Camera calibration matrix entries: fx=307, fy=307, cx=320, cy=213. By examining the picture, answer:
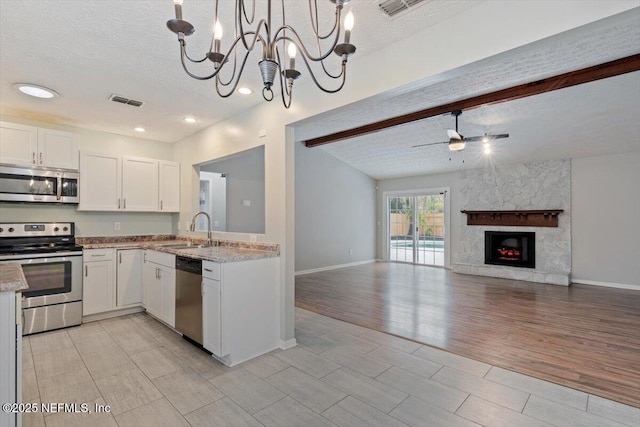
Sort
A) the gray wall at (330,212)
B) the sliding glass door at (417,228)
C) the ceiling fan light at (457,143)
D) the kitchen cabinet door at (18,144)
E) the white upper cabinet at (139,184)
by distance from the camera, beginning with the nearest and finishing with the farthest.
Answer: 1. the kitchen cabinet door at (18,144)
2. the white upper cabinet at (139,184)
3. the ceiling fan light at (457,143)
4. the gray wall at (330,212)
5. the sliding glass door at (417,228)

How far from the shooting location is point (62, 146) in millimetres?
3859

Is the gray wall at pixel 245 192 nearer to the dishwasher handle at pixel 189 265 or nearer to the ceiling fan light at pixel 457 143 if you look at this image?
the dishwasher handle at pixel 189 265

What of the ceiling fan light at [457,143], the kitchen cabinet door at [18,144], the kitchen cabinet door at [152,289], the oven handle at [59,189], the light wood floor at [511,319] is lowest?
the light wood floor at [511,319]

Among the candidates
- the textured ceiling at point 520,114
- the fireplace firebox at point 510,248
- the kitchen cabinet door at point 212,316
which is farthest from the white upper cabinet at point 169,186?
the fireplace firebox at point 510,248

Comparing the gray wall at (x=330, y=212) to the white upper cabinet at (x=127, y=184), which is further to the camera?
the gray wall at (x=330, y=212)

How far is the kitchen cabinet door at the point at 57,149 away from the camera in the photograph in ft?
12.2

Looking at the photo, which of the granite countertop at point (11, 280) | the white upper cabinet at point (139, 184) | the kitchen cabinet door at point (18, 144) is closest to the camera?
the granite countertop at point (11, 280)

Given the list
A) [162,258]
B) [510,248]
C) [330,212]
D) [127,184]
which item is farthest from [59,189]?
[510,248]

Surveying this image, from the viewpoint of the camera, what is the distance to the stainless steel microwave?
11.7 feet

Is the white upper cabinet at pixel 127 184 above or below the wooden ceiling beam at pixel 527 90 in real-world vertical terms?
below

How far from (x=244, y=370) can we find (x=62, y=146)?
11.8 feet

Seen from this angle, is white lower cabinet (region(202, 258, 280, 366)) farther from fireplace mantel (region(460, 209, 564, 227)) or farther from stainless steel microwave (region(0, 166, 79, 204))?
fireplace mantel (region(460, 209, 564, 227))

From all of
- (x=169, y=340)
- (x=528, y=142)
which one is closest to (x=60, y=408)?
(x=169, y=340)

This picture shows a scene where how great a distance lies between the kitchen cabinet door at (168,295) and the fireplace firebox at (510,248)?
6.87 meters
